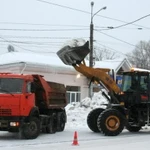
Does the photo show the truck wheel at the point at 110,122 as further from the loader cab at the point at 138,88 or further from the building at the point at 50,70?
the building at the point at 50,70

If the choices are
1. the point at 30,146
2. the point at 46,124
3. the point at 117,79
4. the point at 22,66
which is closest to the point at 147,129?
the point at 117,79

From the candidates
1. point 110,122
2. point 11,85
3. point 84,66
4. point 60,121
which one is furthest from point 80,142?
point 60,121

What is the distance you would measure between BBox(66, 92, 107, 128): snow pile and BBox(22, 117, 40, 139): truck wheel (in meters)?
6.30

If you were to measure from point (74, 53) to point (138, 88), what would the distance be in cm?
352

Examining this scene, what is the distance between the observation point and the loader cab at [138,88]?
19109 mm

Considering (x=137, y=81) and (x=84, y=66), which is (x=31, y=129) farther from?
(x=137, y=81)

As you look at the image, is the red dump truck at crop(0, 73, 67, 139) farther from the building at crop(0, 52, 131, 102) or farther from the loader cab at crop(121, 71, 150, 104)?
the building at crop(0, 52, 131, 102)

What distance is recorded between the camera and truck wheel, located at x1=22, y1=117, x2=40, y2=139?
52.7ft

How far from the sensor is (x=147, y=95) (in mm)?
19219

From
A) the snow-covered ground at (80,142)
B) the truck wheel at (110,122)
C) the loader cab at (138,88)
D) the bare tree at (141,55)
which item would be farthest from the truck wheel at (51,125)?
the bare tree at (141,55)

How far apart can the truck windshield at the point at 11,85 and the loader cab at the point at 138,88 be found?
18.3 feet

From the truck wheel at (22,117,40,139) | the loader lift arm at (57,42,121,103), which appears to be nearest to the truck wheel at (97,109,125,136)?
the loader lift arm at (57,42,121,103)

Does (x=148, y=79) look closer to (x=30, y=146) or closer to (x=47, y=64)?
(x=30, y=146)

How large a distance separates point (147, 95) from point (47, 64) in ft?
53.3
